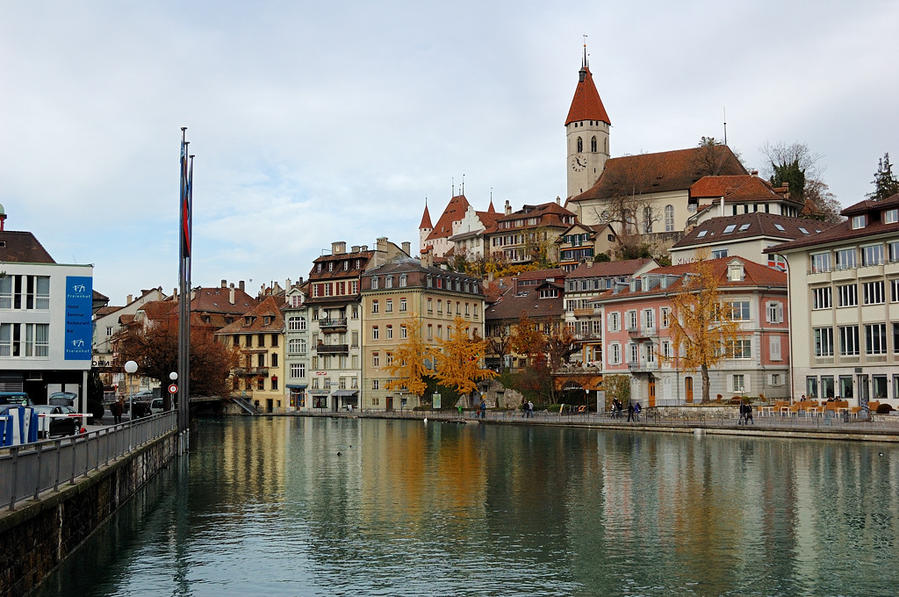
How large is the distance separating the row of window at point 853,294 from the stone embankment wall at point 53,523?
4712 centimetres

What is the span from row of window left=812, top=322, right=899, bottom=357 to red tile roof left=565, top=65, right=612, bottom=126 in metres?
105

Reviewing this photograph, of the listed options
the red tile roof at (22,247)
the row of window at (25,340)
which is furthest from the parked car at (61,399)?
the red tile roof at (22,247)

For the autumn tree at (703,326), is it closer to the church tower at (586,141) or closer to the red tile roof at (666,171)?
the red tile roof at (666,171)

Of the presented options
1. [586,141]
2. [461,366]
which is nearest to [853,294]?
[461,366]

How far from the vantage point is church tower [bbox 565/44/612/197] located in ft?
540

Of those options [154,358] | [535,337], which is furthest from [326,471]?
[535,337]

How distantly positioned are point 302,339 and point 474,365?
2529cm

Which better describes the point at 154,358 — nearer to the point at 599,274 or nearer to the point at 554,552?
the point at 599,274


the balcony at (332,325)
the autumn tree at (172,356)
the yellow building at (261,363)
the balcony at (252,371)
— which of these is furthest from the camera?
the balcony at (252,371)

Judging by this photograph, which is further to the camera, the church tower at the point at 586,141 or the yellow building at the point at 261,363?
the church tower at the point at 586,141

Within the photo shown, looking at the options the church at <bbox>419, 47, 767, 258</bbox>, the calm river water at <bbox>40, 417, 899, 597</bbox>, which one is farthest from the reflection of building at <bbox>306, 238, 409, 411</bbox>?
the calm river water at <bbox>40, 417, 899, 597</bbox>

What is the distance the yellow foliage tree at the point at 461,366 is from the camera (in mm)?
94875

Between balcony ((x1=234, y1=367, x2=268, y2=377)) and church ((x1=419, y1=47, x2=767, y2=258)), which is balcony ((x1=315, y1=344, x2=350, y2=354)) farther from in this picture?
church ((x1=419, y1=47, x2=767, y2=258))

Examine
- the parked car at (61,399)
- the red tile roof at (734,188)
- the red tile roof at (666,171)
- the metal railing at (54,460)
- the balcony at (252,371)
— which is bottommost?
the metal railing at (54,460)
